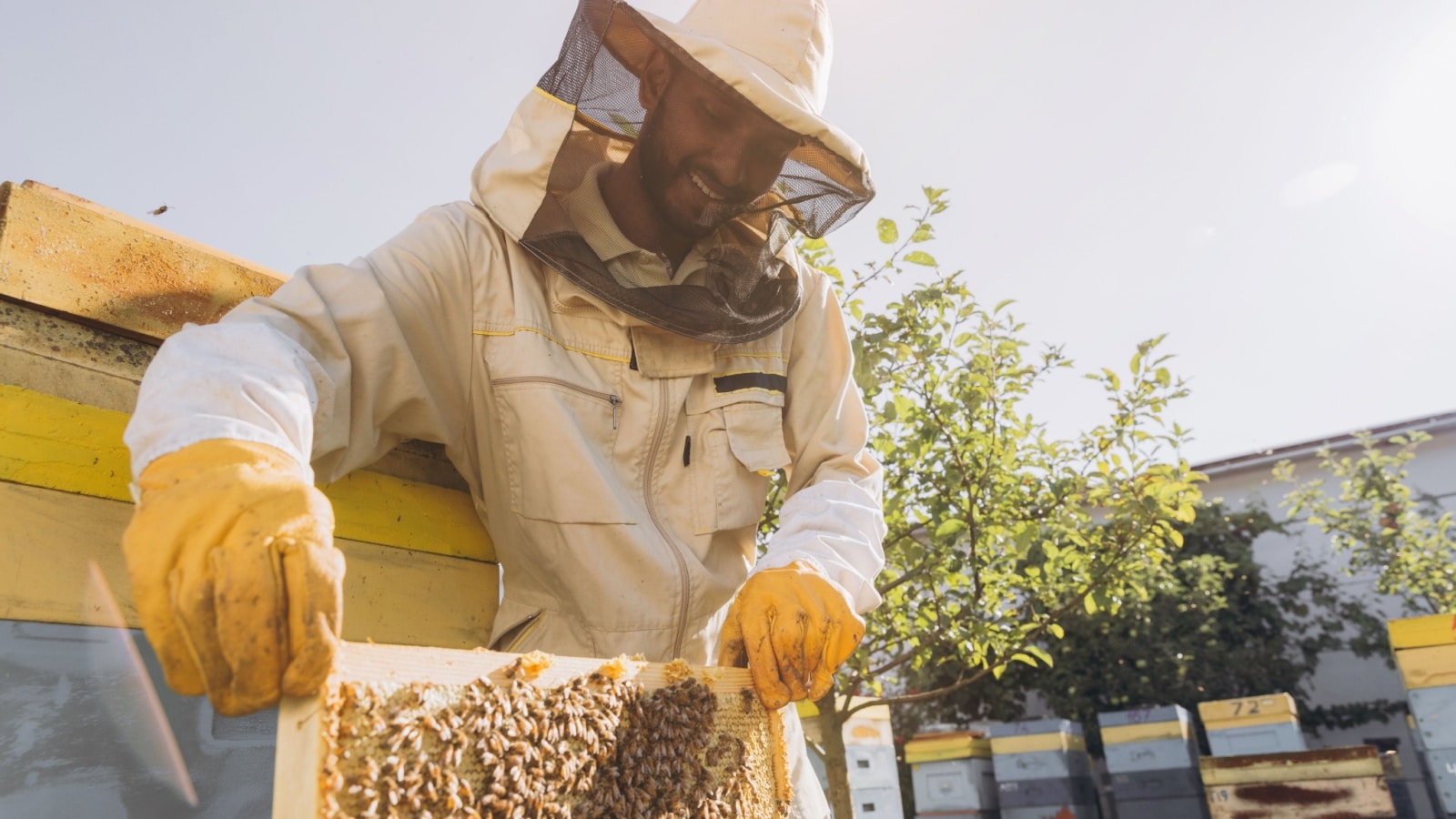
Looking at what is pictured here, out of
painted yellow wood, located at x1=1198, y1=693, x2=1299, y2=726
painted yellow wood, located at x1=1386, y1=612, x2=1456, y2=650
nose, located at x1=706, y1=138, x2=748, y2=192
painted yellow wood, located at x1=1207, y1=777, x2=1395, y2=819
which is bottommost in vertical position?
painted yellow wood, located at x1=1207, y1=777, x2=1395, y2=819

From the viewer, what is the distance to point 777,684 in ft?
5.54

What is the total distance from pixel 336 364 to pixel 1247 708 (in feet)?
34.9

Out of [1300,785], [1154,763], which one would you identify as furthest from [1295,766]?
[1154,763]

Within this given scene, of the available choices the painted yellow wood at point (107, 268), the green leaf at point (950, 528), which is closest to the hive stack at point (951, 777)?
the green leaf at point (950, 528)

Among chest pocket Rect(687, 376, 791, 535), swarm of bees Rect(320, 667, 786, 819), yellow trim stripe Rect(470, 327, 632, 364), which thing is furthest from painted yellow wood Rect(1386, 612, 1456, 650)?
swarm of bees Rect(320, 667, 786, 819)

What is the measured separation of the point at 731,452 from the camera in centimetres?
209

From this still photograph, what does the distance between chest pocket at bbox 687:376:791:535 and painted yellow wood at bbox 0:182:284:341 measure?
96 cm

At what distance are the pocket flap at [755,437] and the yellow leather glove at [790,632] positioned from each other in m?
0.35

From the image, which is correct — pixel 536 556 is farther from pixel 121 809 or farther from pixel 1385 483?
pixel 1385 483

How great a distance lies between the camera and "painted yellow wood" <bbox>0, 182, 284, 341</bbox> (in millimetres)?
1438

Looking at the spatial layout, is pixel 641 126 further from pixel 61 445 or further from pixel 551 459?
pixel 61 445

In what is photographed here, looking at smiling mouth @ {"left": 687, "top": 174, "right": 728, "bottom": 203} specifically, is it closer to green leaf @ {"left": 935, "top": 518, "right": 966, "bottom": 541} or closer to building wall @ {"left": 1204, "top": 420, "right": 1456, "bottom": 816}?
green leaf @ {"left": 935, "top": 518, "right": 966, "bottom": 541}

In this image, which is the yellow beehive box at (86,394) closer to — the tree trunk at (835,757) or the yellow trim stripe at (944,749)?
the tree trunk at (835,757)

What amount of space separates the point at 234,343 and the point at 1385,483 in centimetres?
1495
